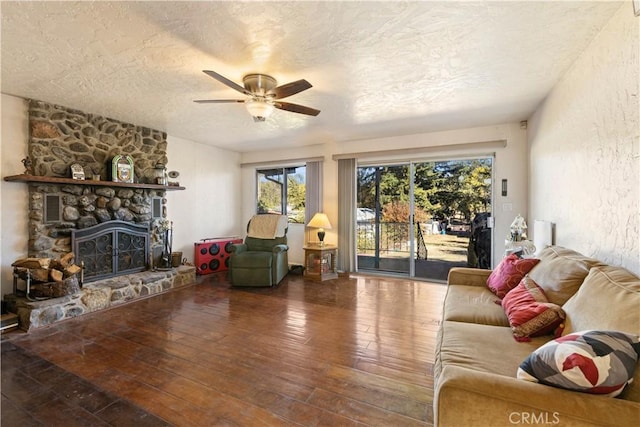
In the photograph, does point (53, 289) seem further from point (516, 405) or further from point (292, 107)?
point (516, 405)

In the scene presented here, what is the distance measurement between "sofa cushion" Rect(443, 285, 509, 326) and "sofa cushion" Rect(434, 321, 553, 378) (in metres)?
0.13

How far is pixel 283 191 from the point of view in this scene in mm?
5871

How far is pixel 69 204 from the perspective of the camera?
3.38 m

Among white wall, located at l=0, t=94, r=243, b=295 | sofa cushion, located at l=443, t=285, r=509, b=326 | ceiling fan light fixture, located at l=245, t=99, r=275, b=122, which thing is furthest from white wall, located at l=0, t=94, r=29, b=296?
sofa cushion, located at l=443, t=285, r=509, b=326

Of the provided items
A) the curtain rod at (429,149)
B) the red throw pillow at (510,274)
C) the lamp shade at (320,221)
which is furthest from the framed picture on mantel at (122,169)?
the red throw pillow at (510,274)

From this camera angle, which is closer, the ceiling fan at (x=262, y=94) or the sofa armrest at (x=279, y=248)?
the ceiling fan at (x=262, y=94)

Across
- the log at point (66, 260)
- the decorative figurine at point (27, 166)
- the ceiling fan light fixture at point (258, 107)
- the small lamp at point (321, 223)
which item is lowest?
the log at point (66, 260)

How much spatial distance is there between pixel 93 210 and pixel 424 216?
194 inches

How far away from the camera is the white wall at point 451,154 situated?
3.91 m

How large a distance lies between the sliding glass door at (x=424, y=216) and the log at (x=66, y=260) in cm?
417

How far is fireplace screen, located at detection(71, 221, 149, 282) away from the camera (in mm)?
3469

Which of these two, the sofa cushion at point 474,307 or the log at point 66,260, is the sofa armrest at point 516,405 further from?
the log at point 66,260

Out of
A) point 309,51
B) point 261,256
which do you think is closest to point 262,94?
point 309,51

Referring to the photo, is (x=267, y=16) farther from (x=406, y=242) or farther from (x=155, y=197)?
(x=406, y=242)
